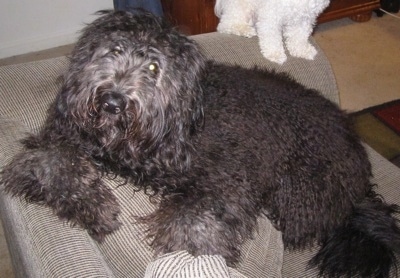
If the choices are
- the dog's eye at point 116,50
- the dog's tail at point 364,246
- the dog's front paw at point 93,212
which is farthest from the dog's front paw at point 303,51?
the dog's front paw at point 93,212

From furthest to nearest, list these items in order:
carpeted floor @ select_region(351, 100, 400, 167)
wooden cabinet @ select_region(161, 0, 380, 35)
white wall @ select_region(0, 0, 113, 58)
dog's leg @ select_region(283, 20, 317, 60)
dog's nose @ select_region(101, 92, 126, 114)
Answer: white wall @ select_region(0, 0, 113, 58) → wooden cabinet @ select_region(161, 0, 380, 35) → carpeted floor @ select_region(351, 100, 400, 167) → dog's leg @ select_region(283, 20, 317, 60) → dog's nose @ select_region(101, 92, 126, 114)

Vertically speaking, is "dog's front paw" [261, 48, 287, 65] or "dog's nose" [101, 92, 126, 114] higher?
"dog's nose" [101, 92, 126, 114]

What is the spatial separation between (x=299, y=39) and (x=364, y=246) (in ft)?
3.72

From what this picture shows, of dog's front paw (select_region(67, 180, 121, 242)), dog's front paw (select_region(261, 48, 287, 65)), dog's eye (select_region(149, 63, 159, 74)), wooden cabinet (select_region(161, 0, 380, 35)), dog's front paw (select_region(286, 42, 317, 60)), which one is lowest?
wooden cabinet (select_region(161, 0, 380, 35))

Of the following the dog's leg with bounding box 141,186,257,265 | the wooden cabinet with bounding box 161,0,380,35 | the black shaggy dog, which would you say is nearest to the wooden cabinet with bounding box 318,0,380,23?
the wooden cabinet with bounding box 161,0,380,35

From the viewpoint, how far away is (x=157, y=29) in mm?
1363

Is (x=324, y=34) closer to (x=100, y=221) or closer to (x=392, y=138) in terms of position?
(x=392, y=138)

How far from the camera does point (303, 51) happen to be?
89.7 inches

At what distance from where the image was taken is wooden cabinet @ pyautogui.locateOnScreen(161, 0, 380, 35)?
11.2ft

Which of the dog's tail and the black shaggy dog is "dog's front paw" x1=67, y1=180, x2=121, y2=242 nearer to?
the black shaggy dog

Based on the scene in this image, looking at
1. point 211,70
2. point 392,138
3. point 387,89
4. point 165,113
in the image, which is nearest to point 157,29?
point 165,113

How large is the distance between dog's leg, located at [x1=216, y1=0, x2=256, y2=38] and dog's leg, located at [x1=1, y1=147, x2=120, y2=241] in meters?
1.20

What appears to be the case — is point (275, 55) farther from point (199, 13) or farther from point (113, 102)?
point (199, 13)

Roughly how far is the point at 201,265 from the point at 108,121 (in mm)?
531
